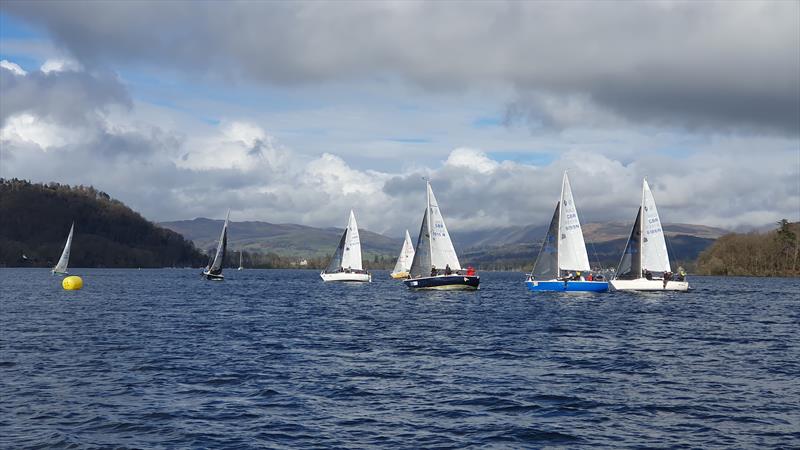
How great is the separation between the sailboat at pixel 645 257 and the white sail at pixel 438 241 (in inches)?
948

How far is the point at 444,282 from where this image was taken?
104 meters

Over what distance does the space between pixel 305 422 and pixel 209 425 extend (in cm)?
317

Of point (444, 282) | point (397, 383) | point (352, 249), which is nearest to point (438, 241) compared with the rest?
point (444, 282)

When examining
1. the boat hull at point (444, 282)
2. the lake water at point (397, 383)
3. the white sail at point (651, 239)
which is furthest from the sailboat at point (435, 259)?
the lake water at point (397, 383)

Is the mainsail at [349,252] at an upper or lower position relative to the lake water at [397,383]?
upper

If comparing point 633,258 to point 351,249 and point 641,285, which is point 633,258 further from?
point 351,249

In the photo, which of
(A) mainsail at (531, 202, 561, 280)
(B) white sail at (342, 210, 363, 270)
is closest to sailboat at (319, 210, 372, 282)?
(B) white sail at (342, 210, 363, 270)

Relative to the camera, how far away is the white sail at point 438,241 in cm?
10362

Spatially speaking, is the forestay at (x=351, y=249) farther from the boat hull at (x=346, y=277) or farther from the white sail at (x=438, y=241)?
the white sail at (x=438, y=241)

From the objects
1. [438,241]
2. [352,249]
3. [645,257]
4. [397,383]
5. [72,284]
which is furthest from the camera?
[352,249]

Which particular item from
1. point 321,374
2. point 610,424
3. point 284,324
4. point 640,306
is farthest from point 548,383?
point 640,306

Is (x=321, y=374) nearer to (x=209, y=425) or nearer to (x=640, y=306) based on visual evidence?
(x=209, y=425)

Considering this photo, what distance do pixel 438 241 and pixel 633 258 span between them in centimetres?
2792

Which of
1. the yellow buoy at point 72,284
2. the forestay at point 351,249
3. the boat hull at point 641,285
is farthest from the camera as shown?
the forestay at point 351,249
